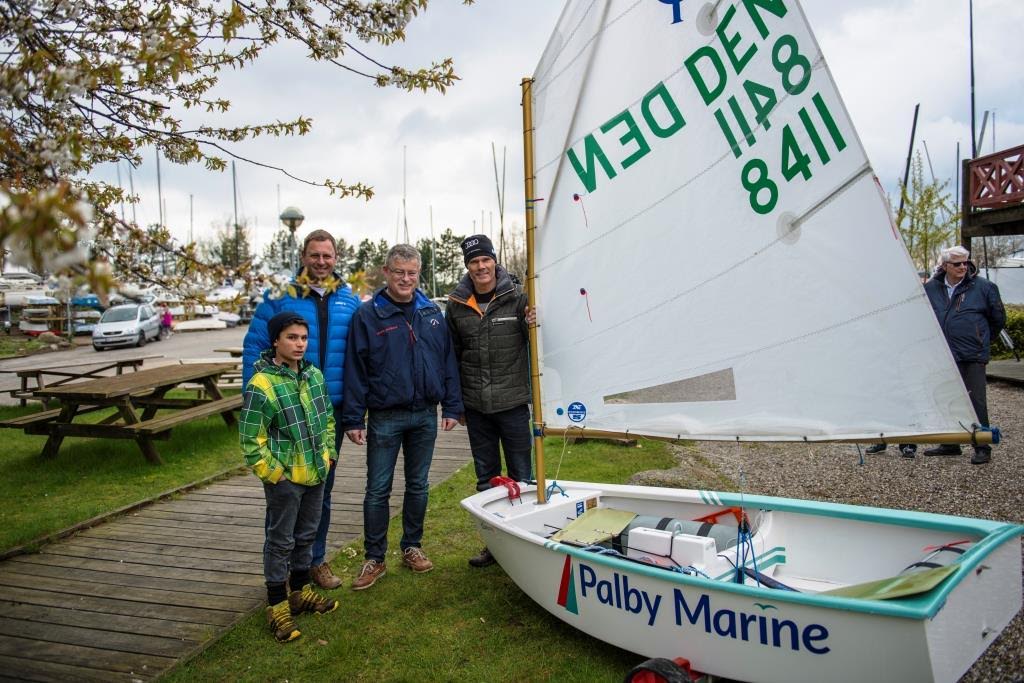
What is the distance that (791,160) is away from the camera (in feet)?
9.85

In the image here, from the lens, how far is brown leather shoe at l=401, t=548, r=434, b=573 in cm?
395

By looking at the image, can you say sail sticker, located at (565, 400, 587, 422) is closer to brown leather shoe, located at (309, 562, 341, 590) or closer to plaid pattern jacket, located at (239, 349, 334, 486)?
plaid pattern jacket, located at (239, 349, 334, 486)

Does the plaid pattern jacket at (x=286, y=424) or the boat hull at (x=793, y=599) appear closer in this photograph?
the boat hull at (x=793, y=599)

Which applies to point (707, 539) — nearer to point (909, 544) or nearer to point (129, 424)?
point (909, 544)

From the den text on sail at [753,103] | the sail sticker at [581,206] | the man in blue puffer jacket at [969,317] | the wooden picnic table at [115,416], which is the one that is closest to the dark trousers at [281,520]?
the sail sticker at [581,206]

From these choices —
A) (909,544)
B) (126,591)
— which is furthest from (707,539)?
(126,591)

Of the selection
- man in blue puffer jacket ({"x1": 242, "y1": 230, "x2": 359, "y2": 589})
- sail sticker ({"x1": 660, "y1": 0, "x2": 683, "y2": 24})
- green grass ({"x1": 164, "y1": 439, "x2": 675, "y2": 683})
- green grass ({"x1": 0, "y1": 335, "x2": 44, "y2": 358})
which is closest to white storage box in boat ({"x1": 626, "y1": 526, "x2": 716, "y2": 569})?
green grass ({"x1": 164, "y1": 439, "x2": 675, "y2": 683})

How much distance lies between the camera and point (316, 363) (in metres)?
3.55

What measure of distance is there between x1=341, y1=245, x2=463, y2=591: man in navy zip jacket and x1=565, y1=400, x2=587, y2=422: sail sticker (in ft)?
2.30

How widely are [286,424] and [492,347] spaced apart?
4.04 ft

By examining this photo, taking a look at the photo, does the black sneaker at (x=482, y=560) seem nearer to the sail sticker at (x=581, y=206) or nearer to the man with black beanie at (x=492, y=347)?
the man with black beanie at (x=492, y=347)

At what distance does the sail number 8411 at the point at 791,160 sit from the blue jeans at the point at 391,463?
6.85 ft

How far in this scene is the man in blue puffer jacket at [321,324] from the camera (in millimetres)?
3371

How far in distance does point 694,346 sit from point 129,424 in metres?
6.02
